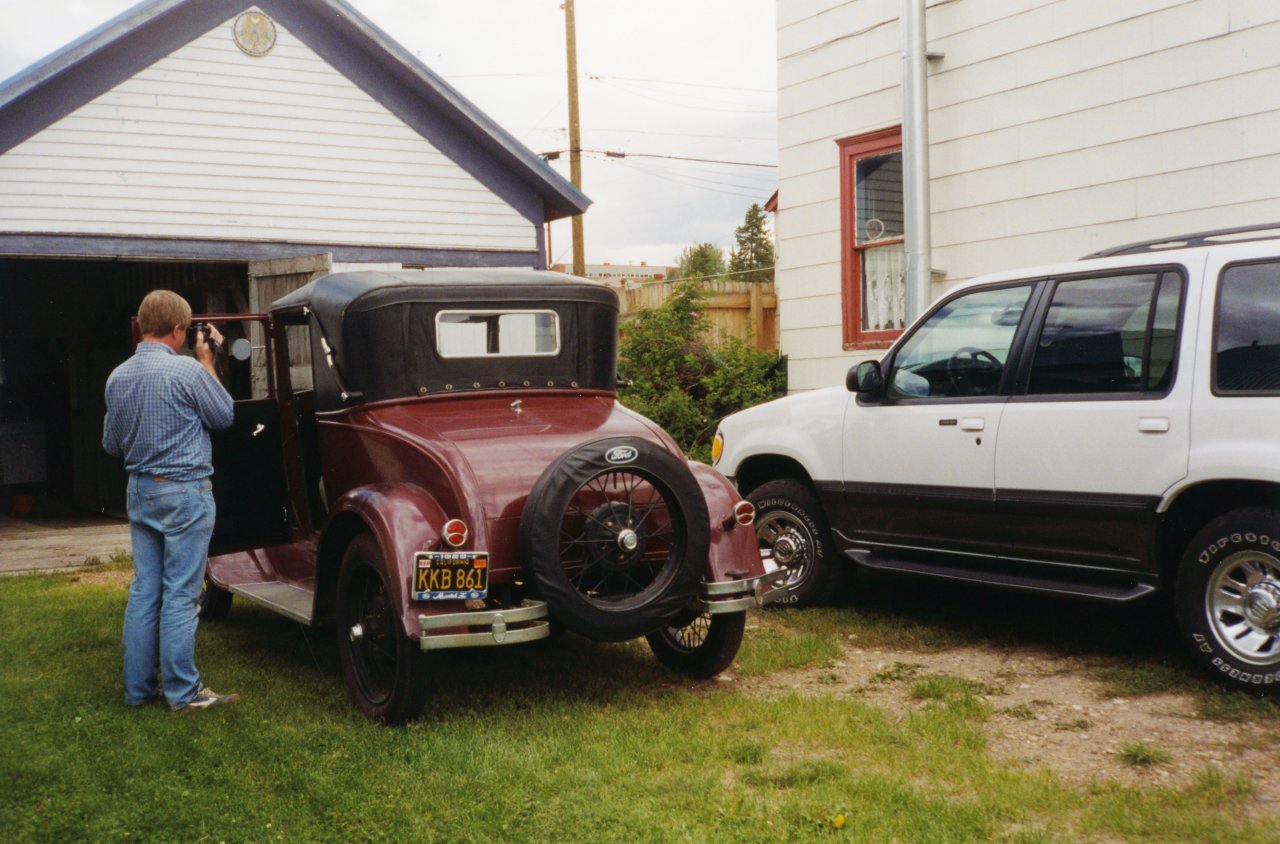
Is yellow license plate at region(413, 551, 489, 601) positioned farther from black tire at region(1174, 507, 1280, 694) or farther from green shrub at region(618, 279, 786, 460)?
green shrub at region(618, 279, 786, 460)

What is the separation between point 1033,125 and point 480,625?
6245 mm

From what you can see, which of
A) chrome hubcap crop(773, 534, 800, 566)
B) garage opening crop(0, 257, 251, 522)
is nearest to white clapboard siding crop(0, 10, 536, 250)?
garage opening crop(0, 257, 251, 522)

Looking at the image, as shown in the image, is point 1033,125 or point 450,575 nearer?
point 450,575

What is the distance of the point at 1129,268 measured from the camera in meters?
5.81

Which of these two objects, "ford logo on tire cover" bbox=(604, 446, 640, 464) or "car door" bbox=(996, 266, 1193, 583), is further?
"car door" bbox=(996, 266, 1193, 583)

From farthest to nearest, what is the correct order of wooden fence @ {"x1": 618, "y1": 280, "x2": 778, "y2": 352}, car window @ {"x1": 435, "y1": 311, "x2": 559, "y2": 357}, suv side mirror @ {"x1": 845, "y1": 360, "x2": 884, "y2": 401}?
wooden fence @ {"x1": 618, "y1": 280, "x2": 778, "y2": 352}
suv side mirror @ {"x1": 845, "y1": 360, "x2": 884, "y2": 401}
car window @ {"x1": 435, "y1": 311, "x2": 559, "y2": 357}

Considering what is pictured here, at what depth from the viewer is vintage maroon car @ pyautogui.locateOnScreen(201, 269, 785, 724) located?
5.09 m

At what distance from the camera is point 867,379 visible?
687 cm

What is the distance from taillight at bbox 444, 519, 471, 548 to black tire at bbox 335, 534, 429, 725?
0.34 meters

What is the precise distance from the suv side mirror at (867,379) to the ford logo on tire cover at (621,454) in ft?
6.86

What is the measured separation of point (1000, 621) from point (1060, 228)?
10.9 ft

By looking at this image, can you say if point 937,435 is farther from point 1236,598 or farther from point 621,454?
point 621,454

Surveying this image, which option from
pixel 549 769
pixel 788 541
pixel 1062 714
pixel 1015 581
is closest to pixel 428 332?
pixel 549 769

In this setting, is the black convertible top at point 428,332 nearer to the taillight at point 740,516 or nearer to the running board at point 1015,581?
the taillight at point 740,516
